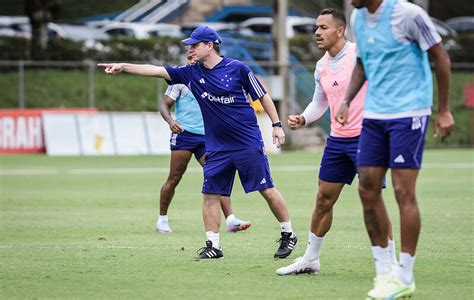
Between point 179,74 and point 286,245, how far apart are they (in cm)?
205

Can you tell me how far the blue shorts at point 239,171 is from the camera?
11.3m

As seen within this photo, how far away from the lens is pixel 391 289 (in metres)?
8.12

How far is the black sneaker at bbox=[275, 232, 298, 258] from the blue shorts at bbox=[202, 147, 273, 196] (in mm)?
538

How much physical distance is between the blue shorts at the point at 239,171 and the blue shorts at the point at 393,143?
300 centimetres

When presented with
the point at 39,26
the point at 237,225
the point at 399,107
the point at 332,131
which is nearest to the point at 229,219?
the point at 237,225

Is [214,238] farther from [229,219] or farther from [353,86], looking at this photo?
[353,86]

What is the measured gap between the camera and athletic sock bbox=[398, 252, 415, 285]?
818 cm

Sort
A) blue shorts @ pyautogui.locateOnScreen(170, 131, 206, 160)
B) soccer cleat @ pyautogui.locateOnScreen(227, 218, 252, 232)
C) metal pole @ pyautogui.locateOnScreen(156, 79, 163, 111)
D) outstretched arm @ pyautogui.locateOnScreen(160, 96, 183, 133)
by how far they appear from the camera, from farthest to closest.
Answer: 1. metal pole @ pyautogui.locateOnScreen(156, 79, 163, 111)
2. blue shorts @ pyautogui.locateOnScreen(170, 131, 206, 160)
3. soccer cleat @ pyautogui.locateOnScreen(227, 218, 252, 232)
4. outstretched arm @ pyautogui.locateOnScreen(160, 96, 183, 133)

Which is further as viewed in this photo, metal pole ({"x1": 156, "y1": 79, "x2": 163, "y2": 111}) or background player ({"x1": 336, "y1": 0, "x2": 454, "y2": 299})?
metal pole ({"x1": 156, "y1": 79, "x2": 163, "y2": 111})

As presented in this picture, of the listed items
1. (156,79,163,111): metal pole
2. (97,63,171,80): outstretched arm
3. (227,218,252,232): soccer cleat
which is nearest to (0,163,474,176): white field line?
(156,79,163,111): metal pole

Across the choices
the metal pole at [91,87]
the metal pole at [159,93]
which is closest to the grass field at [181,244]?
the metal pole at [91,87]

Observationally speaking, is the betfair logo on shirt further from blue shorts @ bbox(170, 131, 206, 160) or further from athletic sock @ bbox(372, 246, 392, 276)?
athletic sock @ bbox(372, 246, 392, 276)

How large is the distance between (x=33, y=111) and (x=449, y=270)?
2271 cm

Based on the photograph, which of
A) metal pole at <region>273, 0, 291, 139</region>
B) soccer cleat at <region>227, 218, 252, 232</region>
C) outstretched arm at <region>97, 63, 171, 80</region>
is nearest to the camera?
outstretched arm at <region>97, 63, 171, 80</region>
